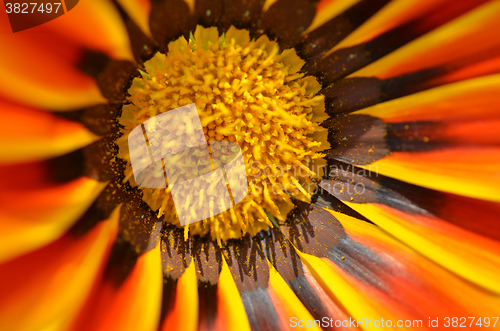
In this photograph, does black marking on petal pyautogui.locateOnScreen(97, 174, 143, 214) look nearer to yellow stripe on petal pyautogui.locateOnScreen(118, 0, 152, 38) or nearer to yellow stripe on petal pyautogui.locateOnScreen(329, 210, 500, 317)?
yellow stripe on petal pyautogui.locateOnScreen(118, 0, 152, 38)

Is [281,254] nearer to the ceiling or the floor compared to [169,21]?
nearer to the floor

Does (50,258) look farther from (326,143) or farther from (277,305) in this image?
(326,143)

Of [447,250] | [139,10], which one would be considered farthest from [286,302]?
[139,10]

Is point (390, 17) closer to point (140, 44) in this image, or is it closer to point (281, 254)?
point (140, 44)

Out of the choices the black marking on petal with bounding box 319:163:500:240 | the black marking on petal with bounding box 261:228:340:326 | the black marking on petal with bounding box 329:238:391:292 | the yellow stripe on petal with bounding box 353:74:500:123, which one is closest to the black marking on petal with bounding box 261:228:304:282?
the black marking on petal with bounding box 261:228:340:326

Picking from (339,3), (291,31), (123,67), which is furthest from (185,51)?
(339,3)

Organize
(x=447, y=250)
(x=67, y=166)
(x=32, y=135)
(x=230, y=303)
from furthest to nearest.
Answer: (x=230, y=303), (x=447, y=250), (x=67, y=166), (x=32, y=135)
